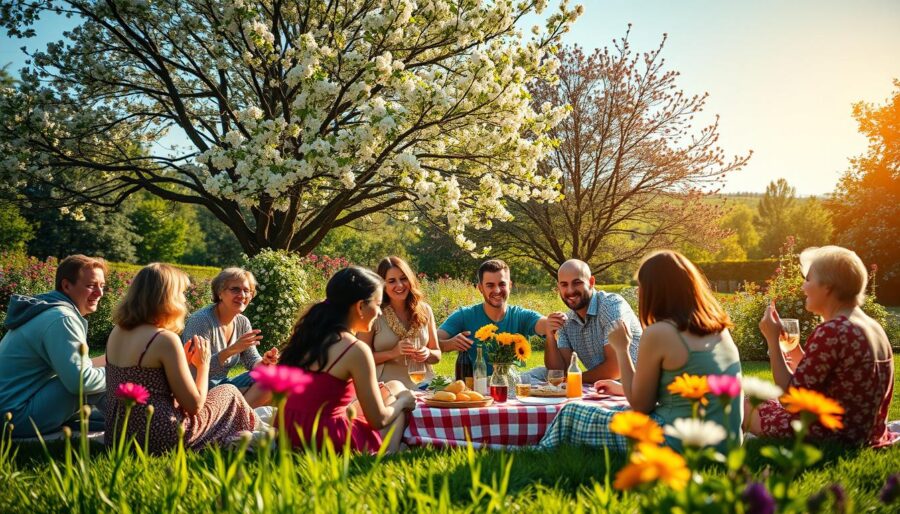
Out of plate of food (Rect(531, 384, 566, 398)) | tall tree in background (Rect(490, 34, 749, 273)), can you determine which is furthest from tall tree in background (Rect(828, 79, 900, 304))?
plate of food (Rect(531, 384, 566, 398))

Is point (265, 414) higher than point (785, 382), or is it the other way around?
point (785, 382)

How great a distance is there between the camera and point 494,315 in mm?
6227

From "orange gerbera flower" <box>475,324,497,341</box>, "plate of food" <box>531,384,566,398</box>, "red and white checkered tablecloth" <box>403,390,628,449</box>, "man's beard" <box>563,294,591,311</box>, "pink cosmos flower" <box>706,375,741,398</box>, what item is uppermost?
"pink cosmos flower" <box>706,375,741,398</box>

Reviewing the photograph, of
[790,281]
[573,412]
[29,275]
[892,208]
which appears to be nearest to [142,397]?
[573,412]

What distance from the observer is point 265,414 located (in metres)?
5.02

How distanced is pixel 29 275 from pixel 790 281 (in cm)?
1489

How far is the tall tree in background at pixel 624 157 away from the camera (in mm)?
19906

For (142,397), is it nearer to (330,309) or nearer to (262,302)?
(330,309)

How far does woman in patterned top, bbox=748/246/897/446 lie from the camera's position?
3.79 m

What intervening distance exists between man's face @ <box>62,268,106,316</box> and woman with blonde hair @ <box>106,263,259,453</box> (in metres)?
0.95

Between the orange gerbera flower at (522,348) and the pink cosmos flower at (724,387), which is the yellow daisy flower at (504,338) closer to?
the orange gerbera flower at (522,348)

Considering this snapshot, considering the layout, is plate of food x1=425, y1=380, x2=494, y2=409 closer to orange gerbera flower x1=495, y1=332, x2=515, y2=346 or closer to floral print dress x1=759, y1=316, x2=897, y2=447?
orange gerbera flower x1=495, y1=332, x2=515, y2=346

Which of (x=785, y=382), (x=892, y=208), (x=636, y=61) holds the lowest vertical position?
A: (x=785, y=382)

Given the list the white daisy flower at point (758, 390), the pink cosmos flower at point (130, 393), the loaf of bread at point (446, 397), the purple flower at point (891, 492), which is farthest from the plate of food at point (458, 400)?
the purple flower at point (891, 492)
